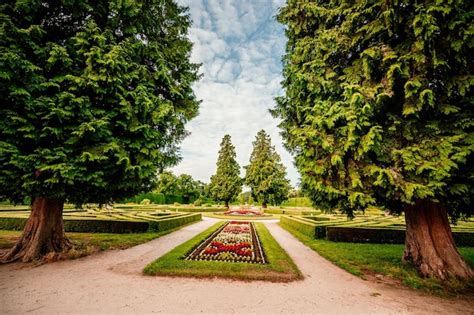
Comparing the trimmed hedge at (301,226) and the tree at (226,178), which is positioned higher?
the tree at (226,178)

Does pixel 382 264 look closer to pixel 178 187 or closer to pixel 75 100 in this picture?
pixel 75 100

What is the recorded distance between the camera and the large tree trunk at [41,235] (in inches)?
283

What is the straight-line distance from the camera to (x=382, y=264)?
7.71 m

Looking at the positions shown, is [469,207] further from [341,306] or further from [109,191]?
[109,191]

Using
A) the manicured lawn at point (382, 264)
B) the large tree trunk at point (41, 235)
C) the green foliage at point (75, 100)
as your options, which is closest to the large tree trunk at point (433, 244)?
the manicured lawn at point (382, 264)

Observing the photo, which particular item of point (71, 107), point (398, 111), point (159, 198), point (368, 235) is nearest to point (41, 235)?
point (71, 107)

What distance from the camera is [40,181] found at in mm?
6297

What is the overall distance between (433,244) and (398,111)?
4071mm

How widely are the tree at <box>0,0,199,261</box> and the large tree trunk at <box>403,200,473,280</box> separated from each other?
27.9ft

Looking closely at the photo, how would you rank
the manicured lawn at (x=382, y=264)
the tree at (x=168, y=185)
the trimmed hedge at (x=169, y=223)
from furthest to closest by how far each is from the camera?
the tree at (x=168, y=185)
the trimmed hedge at (x=169, y=223)
the manicured lawn at (x=382, y=264)

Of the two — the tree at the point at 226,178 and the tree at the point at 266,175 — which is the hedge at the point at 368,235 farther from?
the tree at the point at 226,178

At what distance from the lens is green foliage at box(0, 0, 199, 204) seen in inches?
232

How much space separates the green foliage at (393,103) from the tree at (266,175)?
27765 millimetres

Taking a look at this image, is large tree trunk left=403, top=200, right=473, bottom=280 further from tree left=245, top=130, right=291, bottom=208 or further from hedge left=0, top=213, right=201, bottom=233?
tree left=245, top=130, right=291, bottom=208
